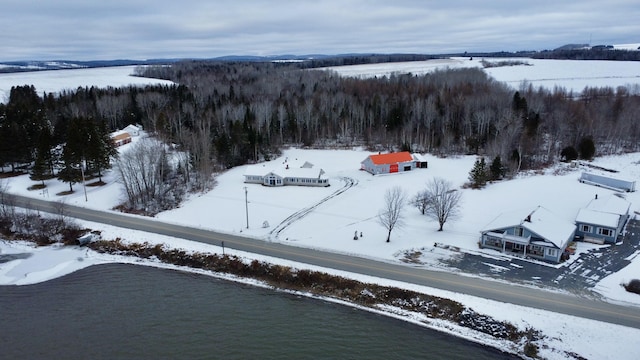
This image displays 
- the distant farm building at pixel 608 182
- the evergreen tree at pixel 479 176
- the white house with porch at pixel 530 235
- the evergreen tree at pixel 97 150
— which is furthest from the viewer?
the evergreen tree at pixel 97 150

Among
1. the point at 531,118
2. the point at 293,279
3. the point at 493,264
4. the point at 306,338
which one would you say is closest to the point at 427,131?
the point at 531,118

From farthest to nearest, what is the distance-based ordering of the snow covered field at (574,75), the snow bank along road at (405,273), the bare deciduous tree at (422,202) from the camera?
the snow covered field at (574,75) → the bare deciduous tree at (422,202) → the snow bank along road at (405,273)

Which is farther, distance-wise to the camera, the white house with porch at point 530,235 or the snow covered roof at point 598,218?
the snow covered roof at point 598,218

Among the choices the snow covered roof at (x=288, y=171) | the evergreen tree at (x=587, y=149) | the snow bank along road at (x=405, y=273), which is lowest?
the snow bank along road at (x=405, y=273)

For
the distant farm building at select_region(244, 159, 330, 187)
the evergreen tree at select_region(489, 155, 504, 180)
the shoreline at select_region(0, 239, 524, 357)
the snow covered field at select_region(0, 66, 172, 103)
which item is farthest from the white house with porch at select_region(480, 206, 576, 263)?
the snow covered field at select_region(0, 66, 172, 103)

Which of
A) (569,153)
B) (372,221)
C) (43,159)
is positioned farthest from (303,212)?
(569,153)

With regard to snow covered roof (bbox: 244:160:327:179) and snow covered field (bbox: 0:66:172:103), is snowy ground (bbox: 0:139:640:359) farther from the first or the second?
snow covered field (bbox: 0:66:172:103)

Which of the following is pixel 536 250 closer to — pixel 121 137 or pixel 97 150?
pixel 97 150

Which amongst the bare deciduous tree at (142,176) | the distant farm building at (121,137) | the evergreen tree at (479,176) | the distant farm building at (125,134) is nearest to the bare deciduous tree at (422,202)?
the evergreen tree at (479,176)

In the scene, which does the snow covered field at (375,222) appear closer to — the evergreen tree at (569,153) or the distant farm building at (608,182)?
the distant farm building at (608,182)
